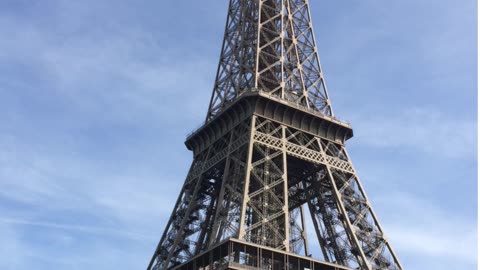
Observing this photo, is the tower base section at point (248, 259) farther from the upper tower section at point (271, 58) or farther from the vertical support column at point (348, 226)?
the upper tower section at point (271, 58)

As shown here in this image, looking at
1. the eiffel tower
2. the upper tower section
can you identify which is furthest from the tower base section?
the upper tower section

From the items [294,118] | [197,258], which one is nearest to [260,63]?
[294,118]

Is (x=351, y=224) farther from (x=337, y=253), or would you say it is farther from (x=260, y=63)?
(x=260, y=63)

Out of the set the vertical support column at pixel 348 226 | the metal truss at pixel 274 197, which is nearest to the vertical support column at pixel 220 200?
the metal truss at pixel 274 197

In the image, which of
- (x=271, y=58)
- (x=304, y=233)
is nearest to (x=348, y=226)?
(x=304, y=233)

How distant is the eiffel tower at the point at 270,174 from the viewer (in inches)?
2008

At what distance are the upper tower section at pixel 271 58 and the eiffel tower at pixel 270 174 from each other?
0.41 ft

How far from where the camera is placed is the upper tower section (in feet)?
210

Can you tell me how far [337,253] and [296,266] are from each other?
24.5 ft

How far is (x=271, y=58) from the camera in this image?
220ft

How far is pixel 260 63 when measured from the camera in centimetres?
6606

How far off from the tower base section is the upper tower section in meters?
16.7

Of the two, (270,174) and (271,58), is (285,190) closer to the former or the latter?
(270,174)

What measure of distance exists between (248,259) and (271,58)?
2524 centimetres
